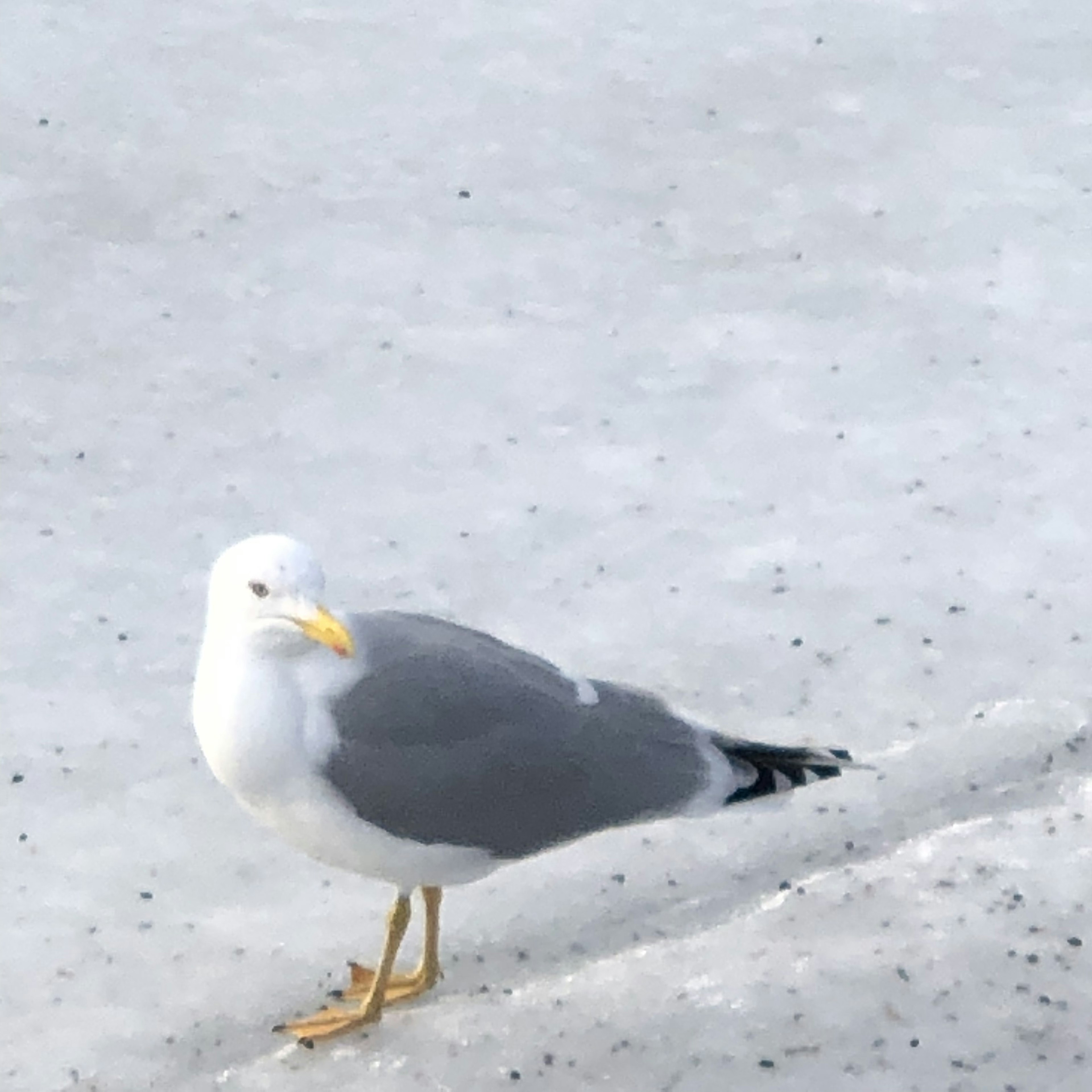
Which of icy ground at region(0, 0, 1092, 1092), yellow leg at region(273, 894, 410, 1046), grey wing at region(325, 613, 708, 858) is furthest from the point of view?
icy ground at region(0, 0, 1092, 1092)

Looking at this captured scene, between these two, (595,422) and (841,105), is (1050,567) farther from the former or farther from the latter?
(841,105)

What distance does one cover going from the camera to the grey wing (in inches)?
118

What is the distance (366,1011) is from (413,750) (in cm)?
46

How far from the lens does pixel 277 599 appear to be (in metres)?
2.88

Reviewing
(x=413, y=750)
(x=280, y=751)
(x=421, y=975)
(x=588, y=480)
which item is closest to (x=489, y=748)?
(x=413, y=750)

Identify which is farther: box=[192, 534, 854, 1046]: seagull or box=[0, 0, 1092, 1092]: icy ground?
box=[0, 0, 1092, 1092]: icy ground

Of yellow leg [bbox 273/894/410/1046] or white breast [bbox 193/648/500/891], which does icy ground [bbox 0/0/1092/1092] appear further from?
white breast [bbox 193/648/500/891]

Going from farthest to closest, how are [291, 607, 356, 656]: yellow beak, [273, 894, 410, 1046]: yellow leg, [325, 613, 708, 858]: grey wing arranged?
[273, 894, 410, 1046]: yellow leg, [325, 613, 708, 858]: grey wing, [291, 607, 356, 656]: yellow beak

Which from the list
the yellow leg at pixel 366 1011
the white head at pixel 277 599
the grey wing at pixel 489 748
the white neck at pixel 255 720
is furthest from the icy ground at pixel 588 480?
the white head at pixel 277 599

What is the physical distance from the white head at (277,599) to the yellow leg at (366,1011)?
531 millimetres

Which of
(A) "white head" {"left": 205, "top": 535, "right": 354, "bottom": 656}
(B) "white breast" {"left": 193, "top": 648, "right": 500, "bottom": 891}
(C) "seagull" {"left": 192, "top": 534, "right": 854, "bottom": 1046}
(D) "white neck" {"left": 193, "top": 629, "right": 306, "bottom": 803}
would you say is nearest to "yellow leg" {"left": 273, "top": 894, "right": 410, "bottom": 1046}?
(C) "seagull" {"left": 192, "top": 534, "right": 854, "bottom": 1046}

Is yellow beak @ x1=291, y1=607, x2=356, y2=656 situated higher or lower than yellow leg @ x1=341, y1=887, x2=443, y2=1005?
higher

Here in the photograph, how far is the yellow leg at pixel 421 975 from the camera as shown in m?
3.29

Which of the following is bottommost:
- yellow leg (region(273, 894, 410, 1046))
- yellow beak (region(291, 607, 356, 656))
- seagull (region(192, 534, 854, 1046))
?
yellow leg (region(273, 894, 410, 1046))
